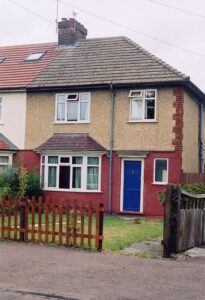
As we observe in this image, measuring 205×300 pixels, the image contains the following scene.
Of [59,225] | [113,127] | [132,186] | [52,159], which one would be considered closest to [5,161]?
[52,159]

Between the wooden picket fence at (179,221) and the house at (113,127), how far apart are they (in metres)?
9.14

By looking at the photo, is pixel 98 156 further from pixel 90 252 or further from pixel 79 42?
pixel 90 252

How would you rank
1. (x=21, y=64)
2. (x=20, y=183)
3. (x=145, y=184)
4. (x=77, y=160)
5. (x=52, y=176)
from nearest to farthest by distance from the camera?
(x=20, y=183), (x=145, y=184), (x=77, y=160), (x=52, y=176), (x=21, y=64)

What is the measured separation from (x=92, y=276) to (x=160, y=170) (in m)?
13.1

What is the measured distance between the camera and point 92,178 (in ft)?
71.6

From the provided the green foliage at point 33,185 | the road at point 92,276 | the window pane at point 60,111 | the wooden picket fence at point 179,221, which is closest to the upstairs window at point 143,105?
the window pane at point 60,111

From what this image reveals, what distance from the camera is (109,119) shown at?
71.1 ft

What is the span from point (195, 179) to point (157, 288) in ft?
47.6

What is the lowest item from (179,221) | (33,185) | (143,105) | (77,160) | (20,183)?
(179,221)

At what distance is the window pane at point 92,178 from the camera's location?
2175 centimetres

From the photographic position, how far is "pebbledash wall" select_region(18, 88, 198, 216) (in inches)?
800

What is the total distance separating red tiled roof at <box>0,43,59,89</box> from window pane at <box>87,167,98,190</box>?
5.49 m

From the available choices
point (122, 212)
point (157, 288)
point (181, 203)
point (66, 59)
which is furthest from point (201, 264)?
point (66, 59)

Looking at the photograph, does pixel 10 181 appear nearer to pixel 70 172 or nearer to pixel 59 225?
pixel 70 172
